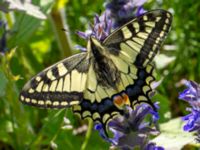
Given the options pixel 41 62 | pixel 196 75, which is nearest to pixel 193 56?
pixel 196 75

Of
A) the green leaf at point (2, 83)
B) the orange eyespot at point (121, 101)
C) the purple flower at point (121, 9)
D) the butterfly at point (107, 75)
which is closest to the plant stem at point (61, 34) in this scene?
the purple flower at point (121, 9)

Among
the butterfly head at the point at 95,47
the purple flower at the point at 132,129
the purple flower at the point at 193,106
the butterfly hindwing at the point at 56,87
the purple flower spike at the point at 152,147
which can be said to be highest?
the butterfly head at the point at 95,47

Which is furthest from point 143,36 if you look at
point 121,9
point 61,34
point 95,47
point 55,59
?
point 55,59

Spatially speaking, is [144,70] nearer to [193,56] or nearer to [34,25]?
[34,25]

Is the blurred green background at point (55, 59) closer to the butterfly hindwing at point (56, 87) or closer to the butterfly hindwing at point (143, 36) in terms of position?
the butterfly hindwing at point (56, 87)

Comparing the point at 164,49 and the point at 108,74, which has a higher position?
the point at 108,74
